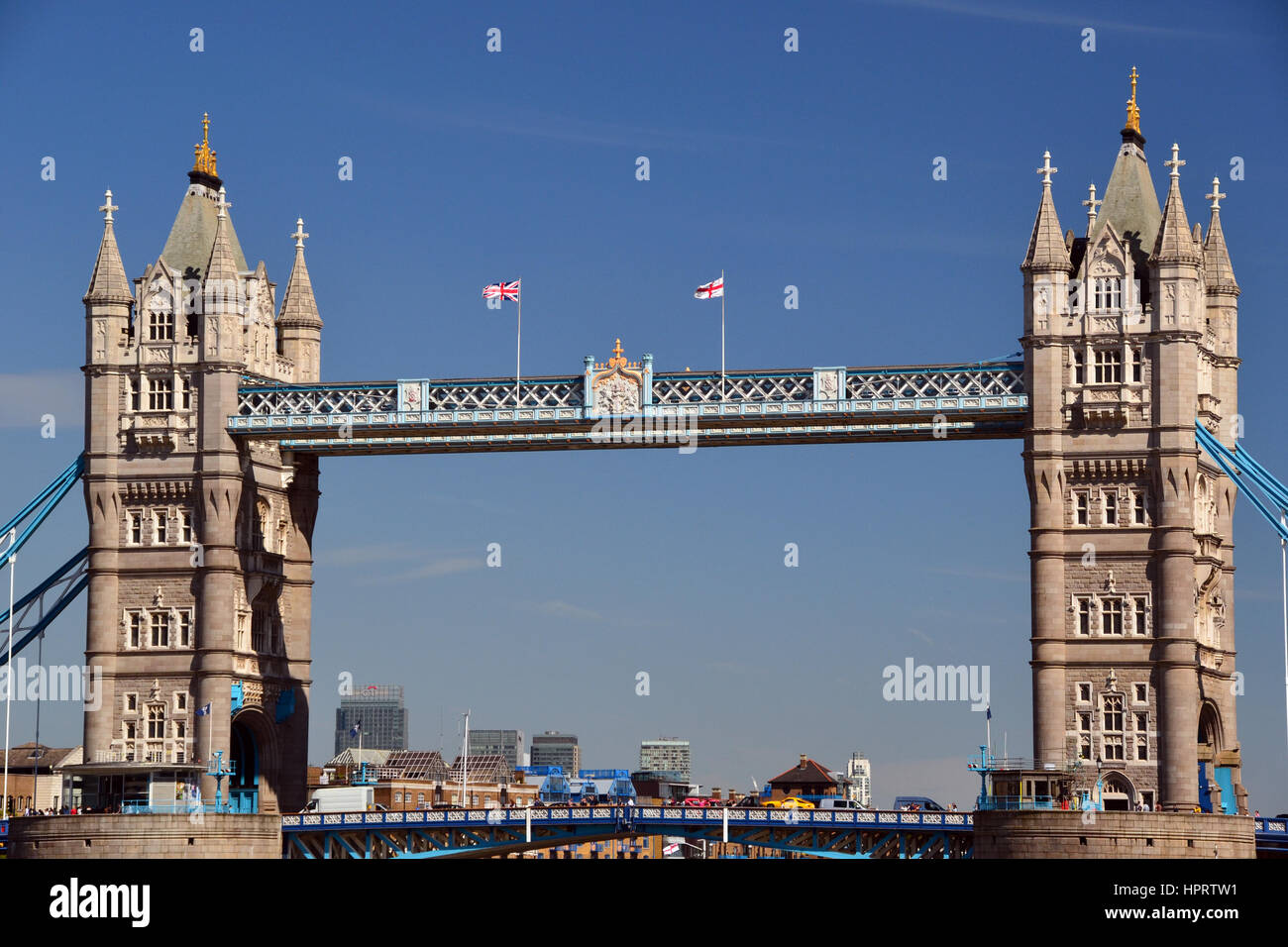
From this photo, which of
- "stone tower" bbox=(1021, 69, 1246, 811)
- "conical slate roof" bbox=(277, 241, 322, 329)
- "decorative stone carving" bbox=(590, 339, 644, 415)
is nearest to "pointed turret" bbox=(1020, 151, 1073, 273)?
"stone tower" bbox=(1021, 69, 1246, 811)

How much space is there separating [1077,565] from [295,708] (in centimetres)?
3456

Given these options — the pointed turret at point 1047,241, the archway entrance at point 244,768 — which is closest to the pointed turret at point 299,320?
the archway entrance at point 244,768

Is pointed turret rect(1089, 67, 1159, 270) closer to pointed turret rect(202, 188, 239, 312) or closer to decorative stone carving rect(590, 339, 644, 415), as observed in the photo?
decorative stone carving rect(590, 339, 644, 415)

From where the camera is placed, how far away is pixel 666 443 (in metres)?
99.0

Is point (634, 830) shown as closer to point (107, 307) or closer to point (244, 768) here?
point (244, 768)

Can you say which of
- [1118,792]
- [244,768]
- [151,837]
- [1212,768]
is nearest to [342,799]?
[244,768]

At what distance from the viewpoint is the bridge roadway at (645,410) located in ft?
317

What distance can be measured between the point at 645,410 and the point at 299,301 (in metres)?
19.6

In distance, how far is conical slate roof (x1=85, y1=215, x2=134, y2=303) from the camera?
104 m

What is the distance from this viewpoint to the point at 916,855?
99688 mm

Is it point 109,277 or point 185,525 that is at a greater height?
point 109,277
